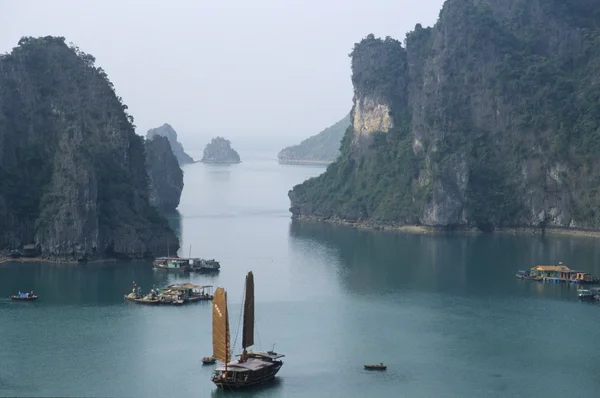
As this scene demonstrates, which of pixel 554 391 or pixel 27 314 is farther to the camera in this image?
pixel 27 314

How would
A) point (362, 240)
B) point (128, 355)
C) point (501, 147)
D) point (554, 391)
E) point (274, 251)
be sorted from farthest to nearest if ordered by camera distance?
point (501, 147), point (362, 240), point (274, 251), point (128, 355), point (554, 391)

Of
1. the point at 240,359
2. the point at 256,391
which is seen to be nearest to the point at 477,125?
the point at 240,359

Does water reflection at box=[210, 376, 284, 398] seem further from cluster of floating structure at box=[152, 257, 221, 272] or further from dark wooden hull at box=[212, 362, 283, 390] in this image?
cluster of floating structure at box=[152, 257, 221, 272]

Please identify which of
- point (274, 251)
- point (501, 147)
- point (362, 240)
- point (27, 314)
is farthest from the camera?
point (501, 147)

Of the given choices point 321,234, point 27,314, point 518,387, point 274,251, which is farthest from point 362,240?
point 518,387

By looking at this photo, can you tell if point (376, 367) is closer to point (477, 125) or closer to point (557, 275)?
point (557, 275)

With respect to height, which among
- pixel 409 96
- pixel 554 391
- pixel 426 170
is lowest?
pixel 554 391

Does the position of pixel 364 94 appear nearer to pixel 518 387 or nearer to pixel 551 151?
pixel 551 151

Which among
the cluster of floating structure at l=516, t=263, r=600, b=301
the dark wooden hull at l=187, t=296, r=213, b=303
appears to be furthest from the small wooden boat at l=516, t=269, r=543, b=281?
the dark wooden hull at l=187, t=296, r=213, b=303
